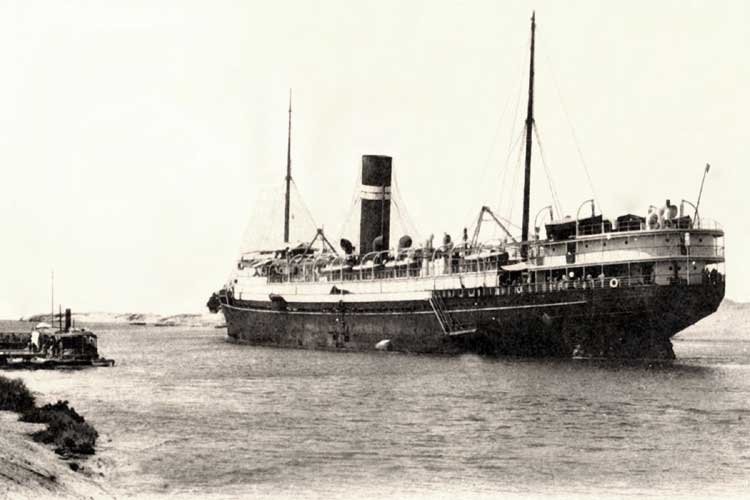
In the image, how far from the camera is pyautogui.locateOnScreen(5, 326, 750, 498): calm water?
17109mm

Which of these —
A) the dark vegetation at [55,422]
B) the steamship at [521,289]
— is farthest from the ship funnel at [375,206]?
the dark vegetation at [55,422]

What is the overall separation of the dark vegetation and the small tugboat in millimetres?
16081

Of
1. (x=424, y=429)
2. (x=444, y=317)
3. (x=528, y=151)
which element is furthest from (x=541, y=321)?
(x=424, y=429)

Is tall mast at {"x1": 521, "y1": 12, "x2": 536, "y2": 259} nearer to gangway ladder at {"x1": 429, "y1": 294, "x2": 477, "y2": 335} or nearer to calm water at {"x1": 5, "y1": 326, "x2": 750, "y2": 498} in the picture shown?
gangway ladder at {"x1": 429, "y1": 294, "x2": 477, "y2": 335}

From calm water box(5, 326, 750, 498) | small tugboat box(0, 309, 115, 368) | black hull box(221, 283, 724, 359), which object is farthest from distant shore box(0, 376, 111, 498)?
black hull box(221, 283, 724, 359)

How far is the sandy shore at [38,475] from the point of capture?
13227 millimetres

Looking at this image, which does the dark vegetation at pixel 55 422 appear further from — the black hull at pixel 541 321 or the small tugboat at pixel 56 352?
the black hull at pixel 541 321

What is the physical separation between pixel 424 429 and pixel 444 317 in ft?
73.7

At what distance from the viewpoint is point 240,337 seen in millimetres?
69875

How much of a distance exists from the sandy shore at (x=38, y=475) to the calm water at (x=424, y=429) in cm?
73

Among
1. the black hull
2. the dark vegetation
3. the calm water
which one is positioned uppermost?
the black hull

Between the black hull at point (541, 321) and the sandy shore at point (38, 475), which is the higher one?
the black hull at point (541, 321)

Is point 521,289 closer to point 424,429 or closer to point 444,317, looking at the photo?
point 444,317

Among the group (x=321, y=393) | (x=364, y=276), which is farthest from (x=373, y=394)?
(x=364, y=276)
